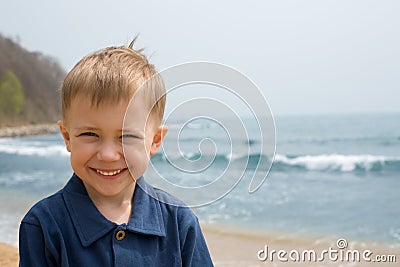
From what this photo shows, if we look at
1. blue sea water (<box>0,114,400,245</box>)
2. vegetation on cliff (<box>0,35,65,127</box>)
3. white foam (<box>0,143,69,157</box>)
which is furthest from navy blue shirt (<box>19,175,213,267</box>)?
vegetation on cliff (<box>0,35,65,127</box>)

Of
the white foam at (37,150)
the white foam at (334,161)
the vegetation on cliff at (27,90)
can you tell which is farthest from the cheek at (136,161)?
the vegetation on cliff at (27,90)

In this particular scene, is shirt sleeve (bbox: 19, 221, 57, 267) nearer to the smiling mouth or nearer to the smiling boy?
the smiling boy

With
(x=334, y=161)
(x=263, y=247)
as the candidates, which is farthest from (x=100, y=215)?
(x=334, y=161)

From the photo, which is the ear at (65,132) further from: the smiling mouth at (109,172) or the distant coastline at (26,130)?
the distant coastline at (26,130)

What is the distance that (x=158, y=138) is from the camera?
3.99 feet

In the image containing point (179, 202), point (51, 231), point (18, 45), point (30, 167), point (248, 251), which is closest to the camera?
point (51, 231)

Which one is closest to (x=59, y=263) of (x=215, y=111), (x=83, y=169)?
(x=83, y=169)

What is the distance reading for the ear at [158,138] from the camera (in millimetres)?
1202

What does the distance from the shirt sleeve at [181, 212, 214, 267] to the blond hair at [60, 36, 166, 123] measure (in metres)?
0.25

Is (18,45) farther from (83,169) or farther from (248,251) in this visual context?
(83,169)

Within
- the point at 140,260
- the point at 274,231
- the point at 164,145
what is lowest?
the point at 274,231

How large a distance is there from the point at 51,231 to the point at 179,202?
0.29 meters

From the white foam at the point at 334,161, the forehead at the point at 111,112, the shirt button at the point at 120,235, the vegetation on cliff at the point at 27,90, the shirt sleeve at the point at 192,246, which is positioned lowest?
the white foam at the point at 334,161

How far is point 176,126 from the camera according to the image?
1211 millimetres
